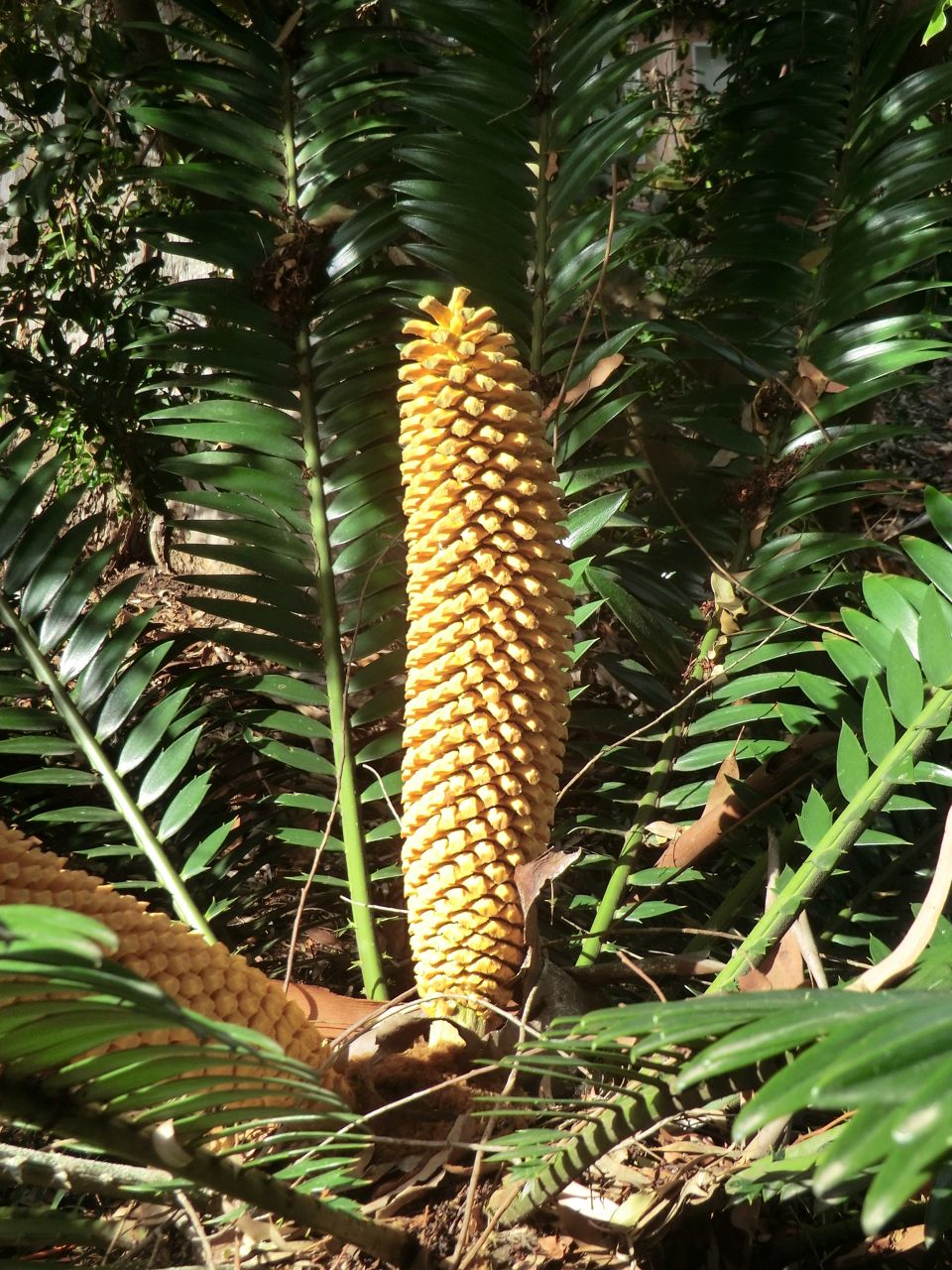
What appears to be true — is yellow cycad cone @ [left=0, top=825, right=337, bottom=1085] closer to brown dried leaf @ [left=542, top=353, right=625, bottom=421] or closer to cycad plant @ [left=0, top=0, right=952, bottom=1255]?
cycad plant @ [left=0, top=0, right=952, bottom=1255]

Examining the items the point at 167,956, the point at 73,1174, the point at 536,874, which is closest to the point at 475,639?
the point at 536,874

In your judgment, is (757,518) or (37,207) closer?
(757,518)

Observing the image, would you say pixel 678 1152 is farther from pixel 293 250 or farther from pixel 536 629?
pixel 293 250

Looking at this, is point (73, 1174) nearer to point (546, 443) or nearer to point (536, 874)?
point (536, 874)

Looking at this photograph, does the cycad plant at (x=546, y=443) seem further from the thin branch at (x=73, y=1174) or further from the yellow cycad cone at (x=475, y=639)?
the thin branch at (x=73, y=1174)

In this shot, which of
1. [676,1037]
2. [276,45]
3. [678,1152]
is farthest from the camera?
[276,45]

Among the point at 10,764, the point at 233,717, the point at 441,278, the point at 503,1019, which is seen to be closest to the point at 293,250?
the point at 441,278

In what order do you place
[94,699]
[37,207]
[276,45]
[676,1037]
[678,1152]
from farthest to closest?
[37,207] → [276,45] → [94,699] → [678,1152] → [676,1037]

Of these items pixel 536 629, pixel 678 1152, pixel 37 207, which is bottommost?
pixel 678 1152

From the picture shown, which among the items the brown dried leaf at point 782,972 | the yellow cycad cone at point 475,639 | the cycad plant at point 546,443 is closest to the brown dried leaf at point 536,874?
the yellow cycad cone at point 475,639
